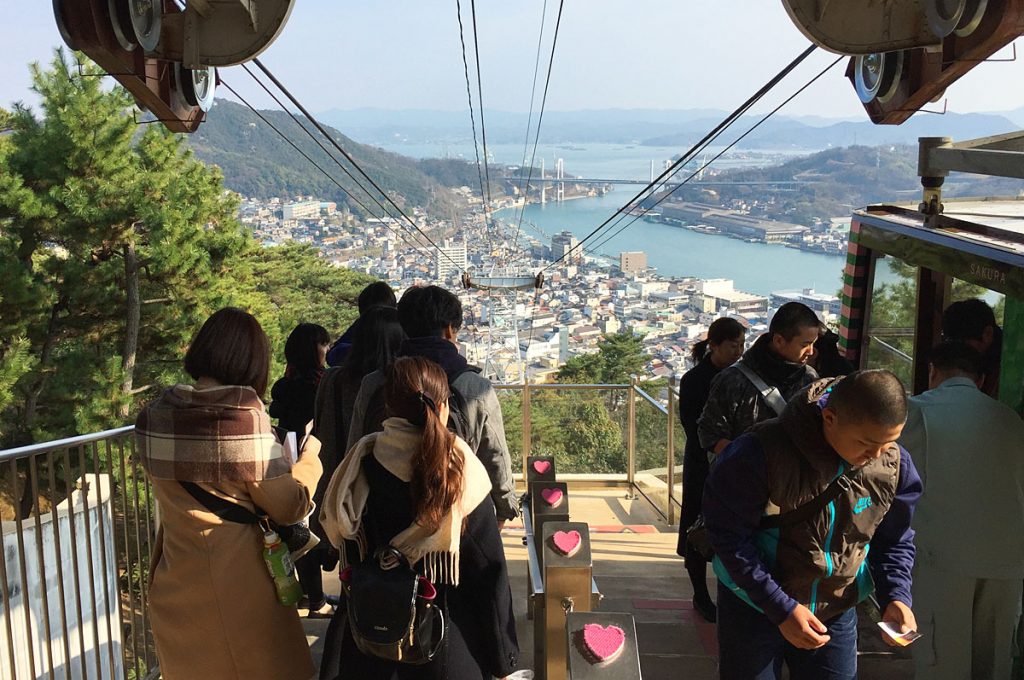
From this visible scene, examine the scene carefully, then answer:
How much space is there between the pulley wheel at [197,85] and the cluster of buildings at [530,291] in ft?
91.6

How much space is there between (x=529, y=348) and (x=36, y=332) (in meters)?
39.6

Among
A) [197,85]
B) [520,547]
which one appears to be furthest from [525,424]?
[197,85]

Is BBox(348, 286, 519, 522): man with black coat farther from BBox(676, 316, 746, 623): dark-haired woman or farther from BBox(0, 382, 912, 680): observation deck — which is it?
BBox(676, 316, 746, 623): dark-haired woman

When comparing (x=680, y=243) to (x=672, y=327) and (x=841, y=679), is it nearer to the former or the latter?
(x=672, y=327)

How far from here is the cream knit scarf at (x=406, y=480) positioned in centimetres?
217

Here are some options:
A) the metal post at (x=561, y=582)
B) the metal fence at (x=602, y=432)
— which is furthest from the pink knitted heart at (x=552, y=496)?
the metal fence at (x=602, y=432)

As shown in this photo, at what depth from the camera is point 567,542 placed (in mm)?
2688

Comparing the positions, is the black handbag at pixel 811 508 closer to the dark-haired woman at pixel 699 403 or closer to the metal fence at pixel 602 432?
the dark-haired woman at pixel 699 403

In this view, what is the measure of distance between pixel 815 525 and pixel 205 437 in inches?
59.1

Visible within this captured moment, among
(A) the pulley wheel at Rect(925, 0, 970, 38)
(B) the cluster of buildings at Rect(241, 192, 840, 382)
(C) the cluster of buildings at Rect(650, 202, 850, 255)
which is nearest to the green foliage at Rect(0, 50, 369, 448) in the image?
(A) the pulley wheel at Rect(925, 0, 970, 38)

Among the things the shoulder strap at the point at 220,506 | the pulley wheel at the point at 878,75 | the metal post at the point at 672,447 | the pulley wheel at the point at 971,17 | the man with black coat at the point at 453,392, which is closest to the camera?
the shoulder strap at the point at 220,506

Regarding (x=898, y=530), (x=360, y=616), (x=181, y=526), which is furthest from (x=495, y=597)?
(x=898, y=530)

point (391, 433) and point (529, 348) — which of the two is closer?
point (391, 433)

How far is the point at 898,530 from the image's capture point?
7.54 ft
